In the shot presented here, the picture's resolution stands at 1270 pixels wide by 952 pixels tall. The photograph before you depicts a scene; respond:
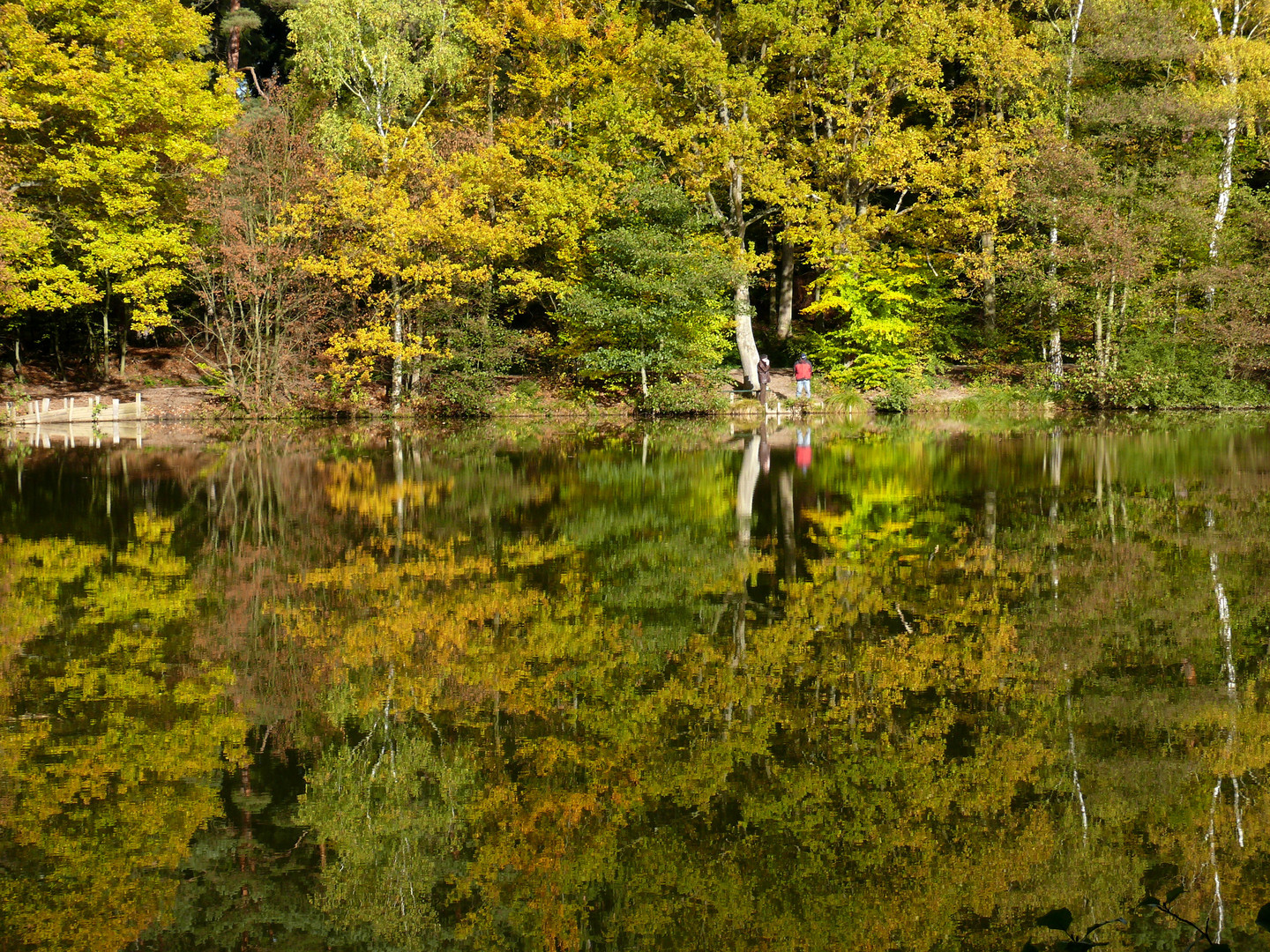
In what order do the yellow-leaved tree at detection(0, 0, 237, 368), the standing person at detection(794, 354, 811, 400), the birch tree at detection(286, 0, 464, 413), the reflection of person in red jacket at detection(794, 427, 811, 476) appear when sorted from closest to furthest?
the reflection of person in red jacket at detection(794, 427, 811, 476) < the yellow-leaved tree at detection(0, 0, 237, 368) < the birch tree at detection(286, 0, 464, 413) < the standing person at detection(794, 354, 811, 400)

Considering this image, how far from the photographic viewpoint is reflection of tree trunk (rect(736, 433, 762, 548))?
43.3 feet

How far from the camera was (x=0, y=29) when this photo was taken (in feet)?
109

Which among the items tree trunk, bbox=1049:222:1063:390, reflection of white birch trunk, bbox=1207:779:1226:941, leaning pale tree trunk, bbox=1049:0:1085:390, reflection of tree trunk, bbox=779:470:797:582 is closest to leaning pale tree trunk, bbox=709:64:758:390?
tree trunk, bbox=1049:222:1063:390

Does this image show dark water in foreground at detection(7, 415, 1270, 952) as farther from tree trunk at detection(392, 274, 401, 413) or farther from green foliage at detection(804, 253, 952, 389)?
green foliage at detection(804, 253, 952, 389)

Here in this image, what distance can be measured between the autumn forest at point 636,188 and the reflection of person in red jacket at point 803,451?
866 centimetres

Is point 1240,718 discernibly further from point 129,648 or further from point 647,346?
point 647,346

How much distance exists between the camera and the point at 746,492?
55.4ft

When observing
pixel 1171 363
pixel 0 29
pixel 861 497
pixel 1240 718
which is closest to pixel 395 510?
pixel 861 497

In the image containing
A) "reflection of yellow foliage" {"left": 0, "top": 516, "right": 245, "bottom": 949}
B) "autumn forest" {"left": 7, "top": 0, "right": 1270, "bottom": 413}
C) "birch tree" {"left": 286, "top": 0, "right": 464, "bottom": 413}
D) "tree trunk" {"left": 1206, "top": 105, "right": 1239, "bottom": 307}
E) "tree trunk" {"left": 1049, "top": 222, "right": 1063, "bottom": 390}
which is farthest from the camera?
"tree trunk" {"left": 1049, "top": 222, "right": 1063, "bottom": 390}

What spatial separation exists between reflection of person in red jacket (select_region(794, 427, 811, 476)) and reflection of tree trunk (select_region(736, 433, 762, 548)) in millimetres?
767

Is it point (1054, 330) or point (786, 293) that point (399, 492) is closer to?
point (1054, 330)

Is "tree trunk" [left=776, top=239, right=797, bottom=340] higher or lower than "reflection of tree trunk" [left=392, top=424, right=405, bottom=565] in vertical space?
higher

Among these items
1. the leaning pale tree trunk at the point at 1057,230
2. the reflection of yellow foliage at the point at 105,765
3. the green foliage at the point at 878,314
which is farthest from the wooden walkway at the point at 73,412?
the leaning pale tree trunk at the point at 1057,230

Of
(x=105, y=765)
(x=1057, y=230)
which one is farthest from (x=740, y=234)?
(x=105, y=765)
